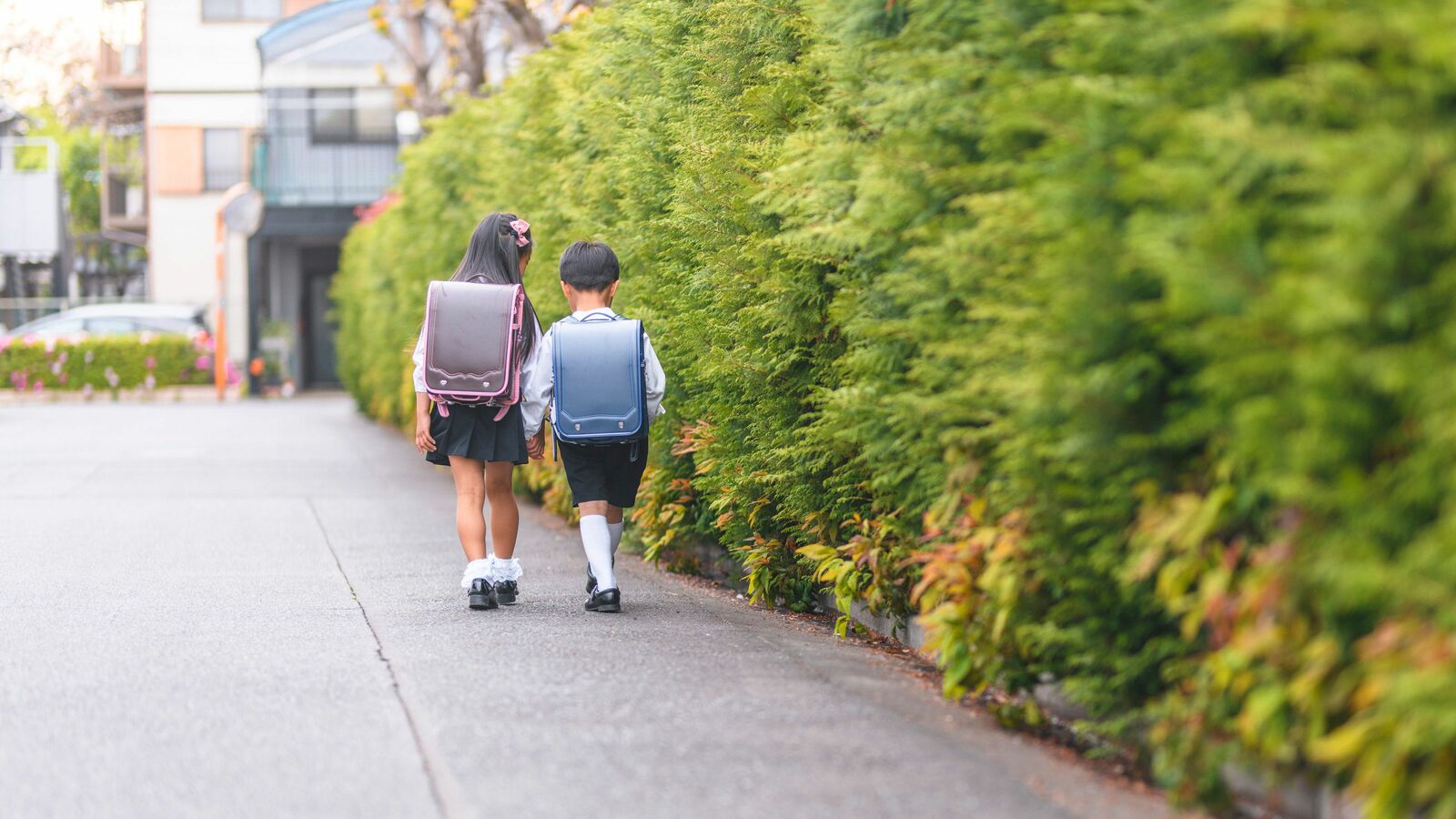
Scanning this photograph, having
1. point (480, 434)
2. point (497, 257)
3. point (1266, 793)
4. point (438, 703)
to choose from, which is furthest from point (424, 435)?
point (1266, 793)

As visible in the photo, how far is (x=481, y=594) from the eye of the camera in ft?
24.2

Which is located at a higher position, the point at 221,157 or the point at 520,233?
the point at 221,157

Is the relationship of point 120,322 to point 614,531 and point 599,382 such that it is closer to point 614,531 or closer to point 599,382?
point 614,531

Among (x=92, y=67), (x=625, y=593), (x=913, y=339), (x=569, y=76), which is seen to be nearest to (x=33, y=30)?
(x=92, y=67)

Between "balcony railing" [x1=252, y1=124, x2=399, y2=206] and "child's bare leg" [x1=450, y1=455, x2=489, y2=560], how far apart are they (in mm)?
28666

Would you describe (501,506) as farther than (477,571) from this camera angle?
Yes

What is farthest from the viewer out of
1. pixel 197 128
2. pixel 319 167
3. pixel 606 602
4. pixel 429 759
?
pixel 197 128

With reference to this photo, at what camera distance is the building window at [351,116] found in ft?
120

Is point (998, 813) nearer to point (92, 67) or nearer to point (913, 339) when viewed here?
point (913, 339)

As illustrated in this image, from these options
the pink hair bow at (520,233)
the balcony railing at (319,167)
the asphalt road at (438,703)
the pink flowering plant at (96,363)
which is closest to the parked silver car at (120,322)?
the pink flowering plant at (96,363)

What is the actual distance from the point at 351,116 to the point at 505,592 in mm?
30985

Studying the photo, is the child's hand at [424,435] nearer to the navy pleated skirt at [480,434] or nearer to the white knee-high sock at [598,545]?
the navy pleated skirt at [480,434]

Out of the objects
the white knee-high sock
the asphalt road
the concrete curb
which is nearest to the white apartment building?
the asphalt road

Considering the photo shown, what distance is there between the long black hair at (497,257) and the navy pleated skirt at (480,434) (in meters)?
0.30
